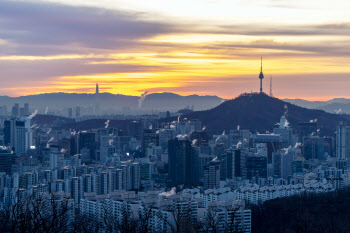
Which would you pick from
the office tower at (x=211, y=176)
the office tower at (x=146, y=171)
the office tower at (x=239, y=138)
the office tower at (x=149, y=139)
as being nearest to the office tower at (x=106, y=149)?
the office tower at (x=149, y=139)

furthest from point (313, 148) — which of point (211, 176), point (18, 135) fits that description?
point (18, 135)

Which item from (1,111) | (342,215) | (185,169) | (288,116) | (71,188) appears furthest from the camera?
(1,111)

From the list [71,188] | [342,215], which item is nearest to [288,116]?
[71,188]

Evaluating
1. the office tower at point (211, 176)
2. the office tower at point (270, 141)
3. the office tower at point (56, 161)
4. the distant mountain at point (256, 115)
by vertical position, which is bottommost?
the office tower at point (211, 176)

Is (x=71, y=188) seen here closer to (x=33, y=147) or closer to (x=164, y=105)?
(x=33, y=147)

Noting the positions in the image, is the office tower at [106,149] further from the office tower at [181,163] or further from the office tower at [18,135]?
the office tower at [181,163]
